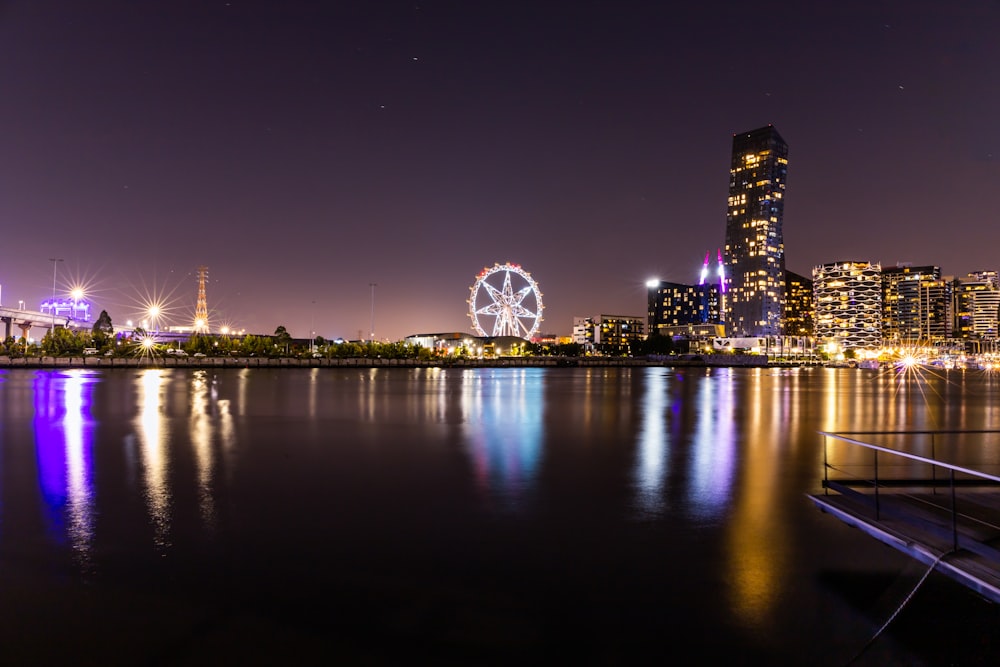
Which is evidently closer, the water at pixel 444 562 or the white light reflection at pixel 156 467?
the water at pixel 444 562

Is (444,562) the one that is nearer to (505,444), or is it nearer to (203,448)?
(505,444)

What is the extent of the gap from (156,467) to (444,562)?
9.34 metres

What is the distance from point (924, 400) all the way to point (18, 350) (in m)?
104

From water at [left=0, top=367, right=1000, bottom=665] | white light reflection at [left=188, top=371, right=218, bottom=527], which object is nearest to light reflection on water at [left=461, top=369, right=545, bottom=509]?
water at [left=0, top=367, right=1000, bottom=665]

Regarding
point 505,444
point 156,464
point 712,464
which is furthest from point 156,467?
point 712,464

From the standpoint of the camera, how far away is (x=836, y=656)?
6066 mm

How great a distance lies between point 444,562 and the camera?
838 cm

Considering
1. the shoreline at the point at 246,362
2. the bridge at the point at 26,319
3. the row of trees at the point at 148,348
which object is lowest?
the shoreline at the point at 246,362

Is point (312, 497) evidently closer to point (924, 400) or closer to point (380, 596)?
point (380, 596)

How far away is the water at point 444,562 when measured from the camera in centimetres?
620

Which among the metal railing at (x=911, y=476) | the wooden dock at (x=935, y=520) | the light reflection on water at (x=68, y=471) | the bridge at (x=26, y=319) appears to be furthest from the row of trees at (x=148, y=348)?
the wooden dock at (x=935, y=520)

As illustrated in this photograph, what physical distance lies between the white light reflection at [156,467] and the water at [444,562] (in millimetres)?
74

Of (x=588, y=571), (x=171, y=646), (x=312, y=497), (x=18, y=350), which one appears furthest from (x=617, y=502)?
(x=18, y=350)

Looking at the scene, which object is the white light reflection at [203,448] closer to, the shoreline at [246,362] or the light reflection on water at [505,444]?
the light reflection on water at [505,444]
